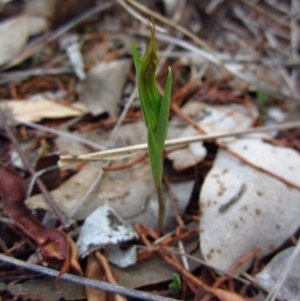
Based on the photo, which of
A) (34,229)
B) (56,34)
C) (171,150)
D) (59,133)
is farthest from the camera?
(56,34)

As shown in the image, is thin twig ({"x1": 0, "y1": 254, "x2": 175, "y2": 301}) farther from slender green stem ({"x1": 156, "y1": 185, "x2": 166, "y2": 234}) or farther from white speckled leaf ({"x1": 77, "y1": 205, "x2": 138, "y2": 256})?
slender green stem ({"x1": 156, "y1": 185, "x2": 166, "y2": 234})

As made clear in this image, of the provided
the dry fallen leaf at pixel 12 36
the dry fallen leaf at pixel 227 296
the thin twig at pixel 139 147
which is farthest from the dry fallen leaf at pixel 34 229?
the dry fallen leaf at pixel 12 36

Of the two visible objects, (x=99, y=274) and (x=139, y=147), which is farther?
(x=139, y=147)

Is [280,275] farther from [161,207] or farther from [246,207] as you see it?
[161,207]

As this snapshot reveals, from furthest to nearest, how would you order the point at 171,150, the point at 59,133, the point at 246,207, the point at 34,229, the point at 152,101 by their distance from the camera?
the point at 59,133, the point at 171,150, the point at 246,207, the point at 34,229, the point at 152,101

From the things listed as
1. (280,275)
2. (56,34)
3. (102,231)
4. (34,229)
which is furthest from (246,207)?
(56,34)

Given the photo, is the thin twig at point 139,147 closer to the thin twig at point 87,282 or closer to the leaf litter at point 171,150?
the leaf litter at point 171,150

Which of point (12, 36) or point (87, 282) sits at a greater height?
point (12, 36)

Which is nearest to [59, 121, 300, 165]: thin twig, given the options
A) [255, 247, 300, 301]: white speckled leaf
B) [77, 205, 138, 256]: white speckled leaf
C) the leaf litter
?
the leaf litter
